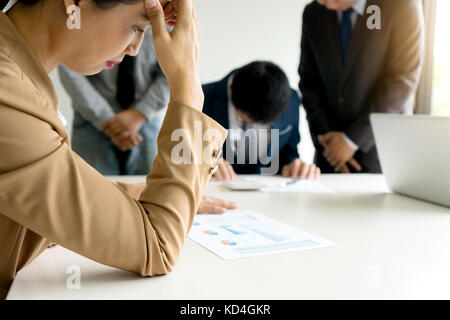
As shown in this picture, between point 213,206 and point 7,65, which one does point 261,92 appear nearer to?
point 213,206

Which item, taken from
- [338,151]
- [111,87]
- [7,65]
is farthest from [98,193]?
[338,151]

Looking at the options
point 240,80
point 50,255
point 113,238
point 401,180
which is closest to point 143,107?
point 240,80

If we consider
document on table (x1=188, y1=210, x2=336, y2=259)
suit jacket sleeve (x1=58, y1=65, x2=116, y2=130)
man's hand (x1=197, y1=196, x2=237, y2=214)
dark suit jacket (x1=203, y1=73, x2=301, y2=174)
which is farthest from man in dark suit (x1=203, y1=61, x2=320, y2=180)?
document on table (x1=188, y1=210, x2=336, y2=259)

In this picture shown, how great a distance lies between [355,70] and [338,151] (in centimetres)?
47

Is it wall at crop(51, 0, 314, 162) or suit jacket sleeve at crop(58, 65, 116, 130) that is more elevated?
wall at crop(51, 0, 314, 162)

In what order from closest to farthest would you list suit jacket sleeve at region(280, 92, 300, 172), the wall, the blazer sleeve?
the blazer sleeve < suit jacket sleeve at region(280, 92, 300, 172) < the wall

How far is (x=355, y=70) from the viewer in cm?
248

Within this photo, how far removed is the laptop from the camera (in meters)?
1.27

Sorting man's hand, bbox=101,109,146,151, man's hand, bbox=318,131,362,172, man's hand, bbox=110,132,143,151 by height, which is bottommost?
man's hand, bbox=318,131,362,172

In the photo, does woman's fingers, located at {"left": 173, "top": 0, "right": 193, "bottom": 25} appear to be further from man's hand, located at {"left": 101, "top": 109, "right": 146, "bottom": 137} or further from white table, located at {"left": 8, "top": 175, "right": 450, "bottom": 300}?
man's hand, located at {"left": 101, "top": 109, "right": 146, "bottom": 137}

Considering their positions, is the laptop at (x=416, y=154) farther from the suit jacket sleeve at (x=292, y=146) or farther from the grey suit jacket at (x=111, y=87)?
the grey suit jacket at (x=111, y=87)

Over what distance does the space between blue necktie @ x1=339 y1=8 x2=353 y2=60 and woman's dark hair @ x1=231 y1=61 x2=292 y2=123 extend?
2.23 feet

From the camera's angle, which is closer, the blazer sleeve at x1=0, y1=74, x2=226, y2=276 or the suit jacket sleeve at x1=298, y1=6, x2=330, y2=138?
the blazer sleeve at x1=0, y1=74, x2=226, y2=276

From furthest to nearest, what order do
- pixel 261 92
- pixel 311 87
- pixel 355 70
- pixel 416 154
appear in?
pixel 311 87 < pixel 355 70 < pixel 261 92 < pixel 416 154
